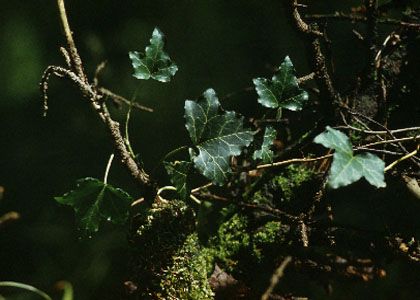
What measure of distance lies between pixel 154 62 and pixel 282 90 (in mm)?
359

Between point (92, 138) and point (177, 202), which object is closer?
point (177, 202)

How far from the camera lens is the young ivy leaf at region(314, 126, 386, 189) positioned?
83 cm

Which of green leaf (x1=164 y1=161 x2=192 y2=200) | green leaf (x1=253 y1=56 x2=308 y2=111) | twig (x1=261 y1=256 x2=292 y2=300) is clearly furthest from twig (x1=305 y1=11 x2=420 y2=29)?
twig (x1=261 y1=256 x2=292 y2=300)

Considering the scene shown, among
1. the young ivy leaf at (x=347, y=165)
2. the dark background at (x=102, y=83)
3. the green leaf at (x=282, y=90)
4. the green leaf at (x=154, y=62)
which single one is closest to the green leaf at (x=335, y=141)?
the young ivy leaf at (x=347, y=165)

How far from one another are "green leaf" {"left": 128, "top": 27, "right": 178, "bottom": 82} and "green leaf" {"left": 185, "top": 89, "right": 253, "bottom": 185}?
0.13m

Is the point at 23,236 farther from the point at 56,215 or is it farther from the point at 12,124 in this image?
the point at 12,124

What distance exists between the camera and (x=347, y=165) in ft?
2.81

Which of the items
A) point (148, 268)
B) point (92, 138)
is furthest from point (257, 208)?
point (92, 138)

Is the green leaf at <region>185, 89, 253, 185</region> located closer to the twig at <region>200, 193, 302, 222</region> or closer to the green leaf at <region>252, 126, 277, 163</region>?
the green leaf at <region>252, 126, 277, 163</region>

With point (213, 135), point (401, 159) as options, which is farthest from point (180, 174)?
point (401, 159)

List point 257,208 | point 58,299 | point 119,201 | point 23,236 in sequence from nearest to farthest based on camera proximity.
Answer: point 119,201 < point 257,208 < point 58,299 < point 23,236

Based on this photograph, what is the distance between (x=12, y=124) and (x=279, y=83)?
3.53ft

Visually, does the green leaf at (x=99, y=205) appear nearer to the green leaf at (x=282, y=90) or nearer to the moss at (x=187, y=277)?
the moss at (x=187, y=277)

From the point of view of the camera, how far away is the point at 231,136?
101cm
